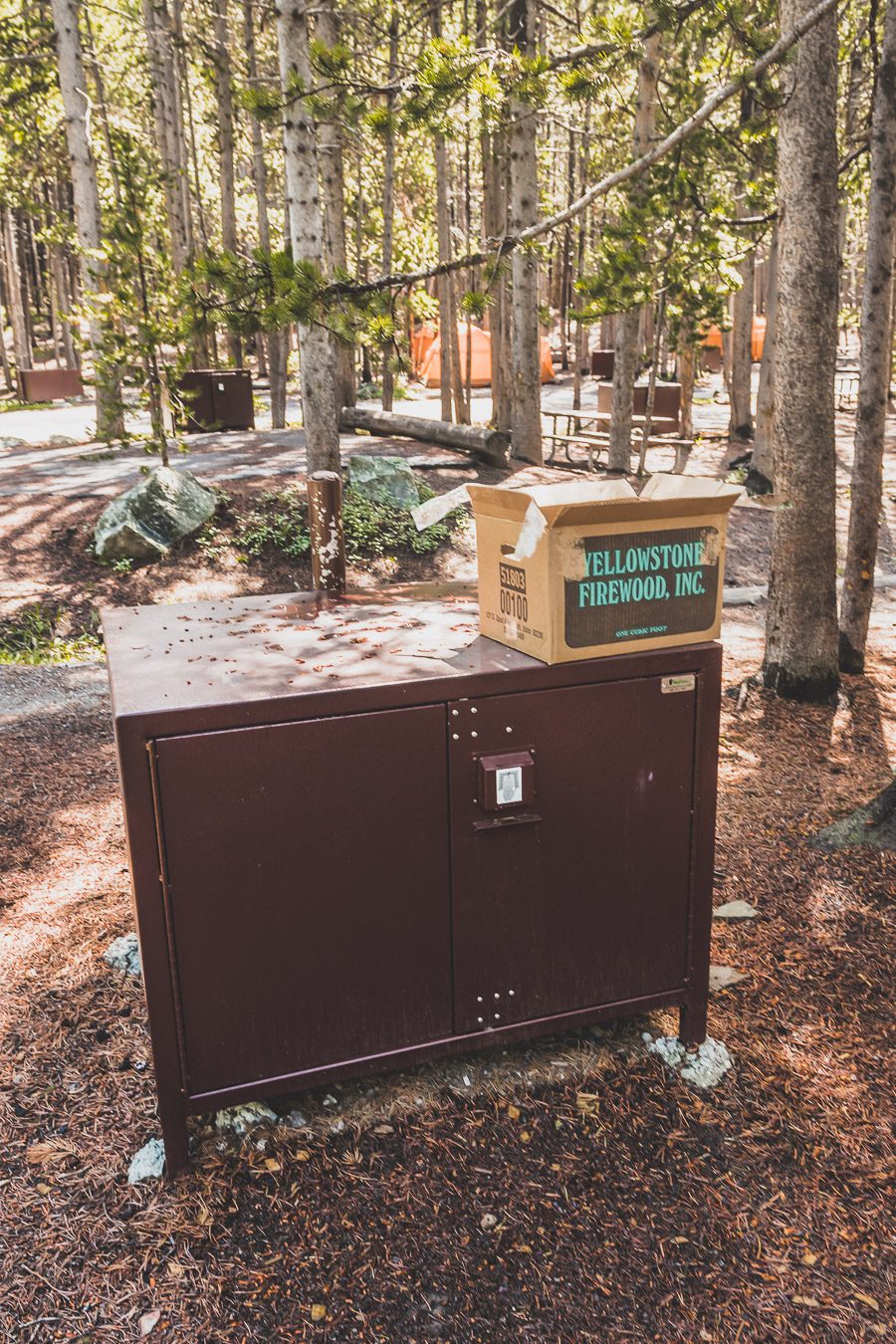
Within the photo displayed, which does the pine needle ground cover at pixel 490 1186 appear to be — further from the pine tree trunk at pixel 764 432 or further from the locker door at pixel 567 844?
the pine tree trunk at pixel 764 432

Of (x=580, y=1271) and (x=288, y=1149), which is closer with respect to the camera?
(x=580, y=1271)

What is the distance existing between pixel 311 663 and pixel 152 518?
335 inches

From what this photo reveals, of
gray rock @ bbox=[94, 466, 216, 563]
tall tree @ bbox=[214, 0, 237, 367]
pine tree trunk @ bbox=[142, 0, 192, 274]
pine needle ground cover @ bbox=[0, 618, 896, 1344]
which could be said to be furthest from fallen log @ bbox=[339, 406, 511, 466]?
pine needle ground cover @ bbox=[0, 618, 896, 1344]

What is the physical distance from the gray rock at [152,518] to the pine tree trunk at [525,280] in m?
4.68

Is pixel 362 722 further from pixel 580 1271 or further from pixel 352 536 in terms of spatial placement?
pixel 352 536

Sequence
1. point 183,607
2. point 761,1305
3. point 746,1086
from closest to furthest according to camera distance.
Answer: point 761,1305 < point 746,1086 < point 183,607

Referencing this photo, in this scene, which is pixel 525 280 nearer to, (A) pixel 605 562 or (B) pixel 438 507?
(B) pixel 438 507

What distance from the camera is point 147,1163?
117 inches

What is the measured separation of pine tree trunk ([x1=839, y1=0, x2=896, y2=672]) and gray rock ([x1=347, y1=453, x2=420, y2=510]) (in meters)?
5.71

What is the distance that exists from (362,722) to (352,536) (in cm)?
858

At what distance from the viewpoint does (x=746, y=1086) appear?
10.9 feet

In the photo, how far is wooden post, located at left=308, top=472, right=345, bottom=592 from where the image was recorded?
3.70 meters

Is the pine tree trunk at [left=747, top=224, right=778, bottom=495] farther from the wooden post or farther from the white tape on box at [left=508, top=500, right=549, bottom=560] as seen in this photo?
the white tape on box at [left=508, top=500, right=549, bottom=560]

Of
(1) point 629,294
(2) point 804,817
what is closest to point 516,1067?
(2) point 804,817
